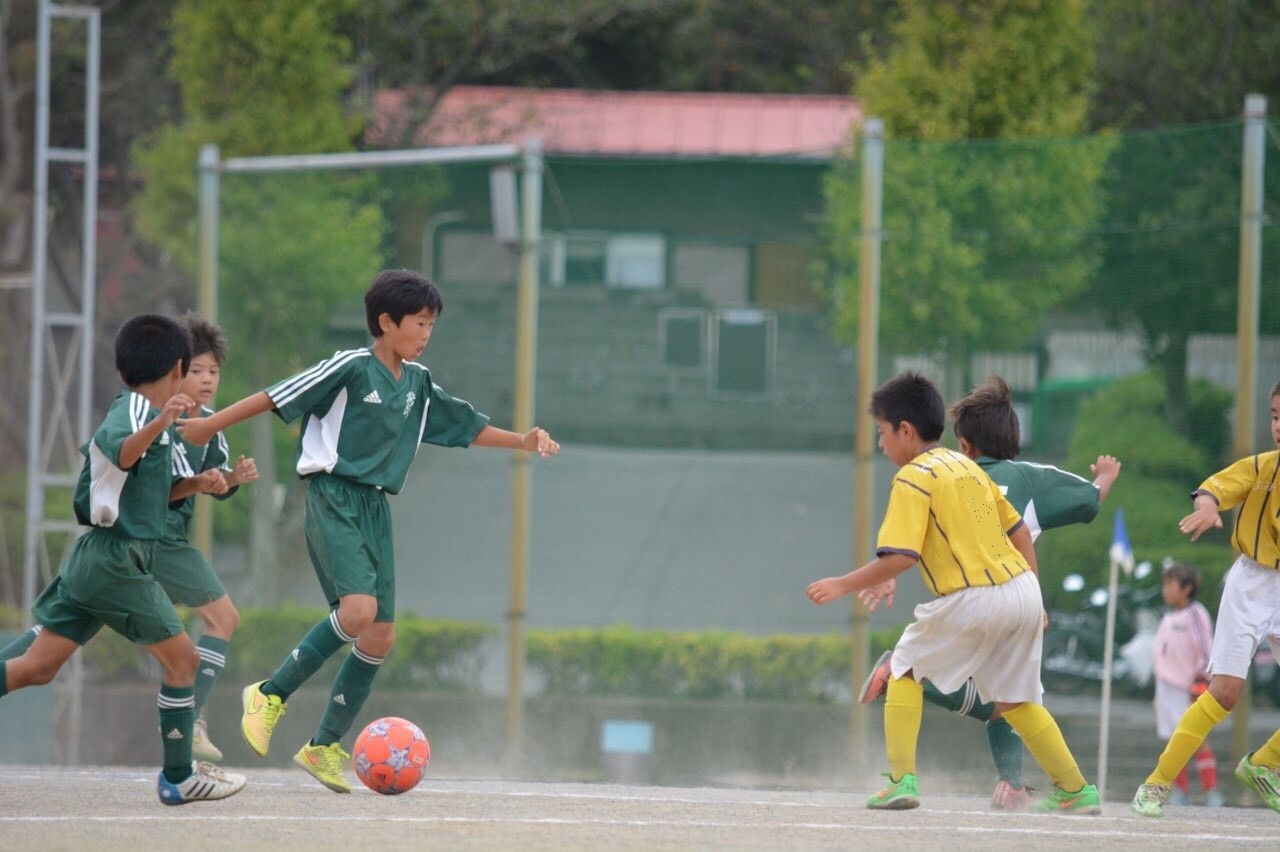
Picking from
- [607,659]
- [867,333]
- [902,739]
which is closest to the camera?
[902,739]

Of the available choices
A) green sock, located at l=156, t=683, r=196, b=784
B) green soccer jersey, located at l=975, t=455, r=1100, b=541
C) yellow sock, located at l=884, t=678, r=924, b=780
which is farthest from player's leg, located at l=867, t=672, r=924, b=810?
green sock, located at l=156, t=683, r=196, b=784

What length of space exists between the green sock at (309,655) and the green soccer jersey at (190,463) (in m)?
0.71

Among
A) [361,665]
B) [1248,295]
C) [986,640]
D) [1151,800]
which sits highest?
[1248,295]

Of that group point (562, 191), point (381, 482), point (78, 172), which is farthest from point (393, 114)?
point (381, 482)

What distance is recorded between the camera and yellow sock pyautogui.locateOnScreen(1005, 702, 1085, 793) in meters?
5.68

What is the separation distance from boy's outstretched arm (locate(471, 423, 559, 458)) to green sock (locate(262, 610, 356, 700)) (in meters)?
0.90

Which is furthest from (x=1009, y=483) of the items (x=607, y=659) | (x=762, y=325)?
(x=607, y=659)

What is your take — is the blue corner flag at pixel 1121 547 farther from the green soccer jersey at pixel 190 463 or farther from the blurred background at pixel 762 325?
the green soccer jersey at pixel 190 463

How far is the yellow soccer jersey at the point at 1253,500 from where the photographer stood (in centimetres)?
610

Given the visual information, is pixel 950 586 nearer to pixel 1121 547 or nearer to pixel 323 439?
pixel 323 439

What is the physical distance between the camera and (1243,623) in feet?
20.0

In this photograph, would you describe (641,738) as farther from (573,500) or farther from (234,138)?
(234,138)

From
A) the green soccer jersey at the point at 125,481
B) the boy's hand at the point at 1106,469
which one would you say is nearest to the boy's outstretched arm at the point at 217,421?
the green soccer jersey at the point at 125,481

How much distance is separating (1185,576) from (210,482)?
17.6 ft
